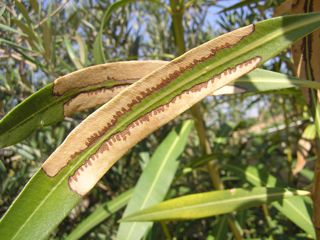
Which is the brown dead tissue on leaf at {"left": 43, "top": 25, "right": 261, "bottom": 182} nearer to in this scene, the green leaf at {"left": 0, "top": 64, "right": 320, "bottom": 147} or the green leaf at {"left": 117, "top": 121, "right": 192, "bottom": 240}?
the green leaf at {"left": 0, "top": 64, "right": 320, "bottom": 147}

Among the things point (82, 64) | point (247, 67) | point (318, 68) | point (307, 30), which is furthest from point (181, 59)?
point (82, 64)

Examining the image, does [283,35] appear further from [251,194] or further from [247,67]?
A: [251,194]

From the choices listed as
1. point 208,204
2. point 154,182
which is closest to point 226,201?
point 208,204

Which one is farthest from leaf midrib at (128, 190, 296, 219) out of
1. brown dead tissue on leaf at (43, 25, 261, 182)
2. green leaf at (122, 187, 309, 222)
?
brown dead tissue on leaf at (43, 25, 261, 182)

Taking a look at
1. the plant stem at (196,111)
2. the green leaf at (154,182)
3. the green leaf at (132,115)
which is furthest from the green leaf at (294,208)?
the green leaf at (132,115)

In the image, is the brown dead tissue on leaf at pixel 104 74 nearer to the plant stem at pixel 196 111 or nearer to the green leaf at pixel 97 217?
the plant stem at pixel 196 111

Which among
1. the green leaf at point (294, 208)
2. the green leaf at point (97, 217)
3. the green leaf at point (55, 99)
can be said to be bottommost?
the green leaf at point (294, 208)

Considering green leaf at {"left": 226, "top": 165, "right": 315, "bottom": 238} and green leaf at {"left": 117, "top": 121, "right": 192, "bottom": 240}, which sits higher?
green leaf at {"left": 117, "top": 121, "right": 192, "bottom": 240}
